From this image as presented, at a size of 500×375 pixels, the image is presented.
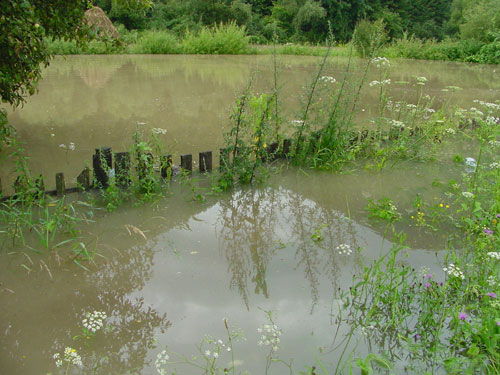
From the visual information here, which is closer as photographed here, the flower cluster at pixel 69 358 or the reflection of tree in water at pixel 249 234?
the flower cluster at pixel 69 358

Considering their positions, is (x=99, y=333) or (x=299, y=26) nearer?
(x=99, y=333)

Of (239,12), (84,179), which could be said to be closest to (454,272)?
(84,179)

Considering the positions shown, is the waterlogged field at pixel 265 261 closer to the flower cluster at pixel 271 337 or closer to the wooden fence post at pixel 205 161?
the flower cluster at pixel 271 337

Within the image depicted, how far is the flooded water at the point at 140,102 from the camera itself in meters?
6.14

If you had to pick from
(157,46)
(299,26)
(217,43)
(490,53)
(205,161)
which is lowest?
(205,161)

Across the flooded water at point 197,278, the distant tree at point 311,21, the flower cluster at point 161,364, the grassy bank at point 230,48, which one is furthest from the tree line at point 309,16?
the flower cluster at point 161,364

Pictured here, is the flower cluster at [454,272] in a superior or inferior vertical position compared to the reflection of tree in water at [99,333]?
superior

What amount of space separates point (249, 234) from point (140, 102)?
18.2 feet

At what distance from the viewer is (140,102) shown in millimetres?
8789

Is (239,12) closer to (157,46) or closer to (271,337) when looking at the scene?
(157,46)

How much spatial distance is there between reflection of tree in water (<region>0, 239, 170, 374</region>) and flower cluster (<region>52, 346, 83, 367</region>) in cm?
4

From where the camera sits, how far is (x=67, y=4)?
489 cm

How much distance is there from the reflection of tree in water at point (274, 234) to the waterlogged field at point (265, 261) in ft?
0.05

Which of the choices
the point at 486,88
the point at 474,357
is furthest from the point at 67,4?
the point at 486,88
